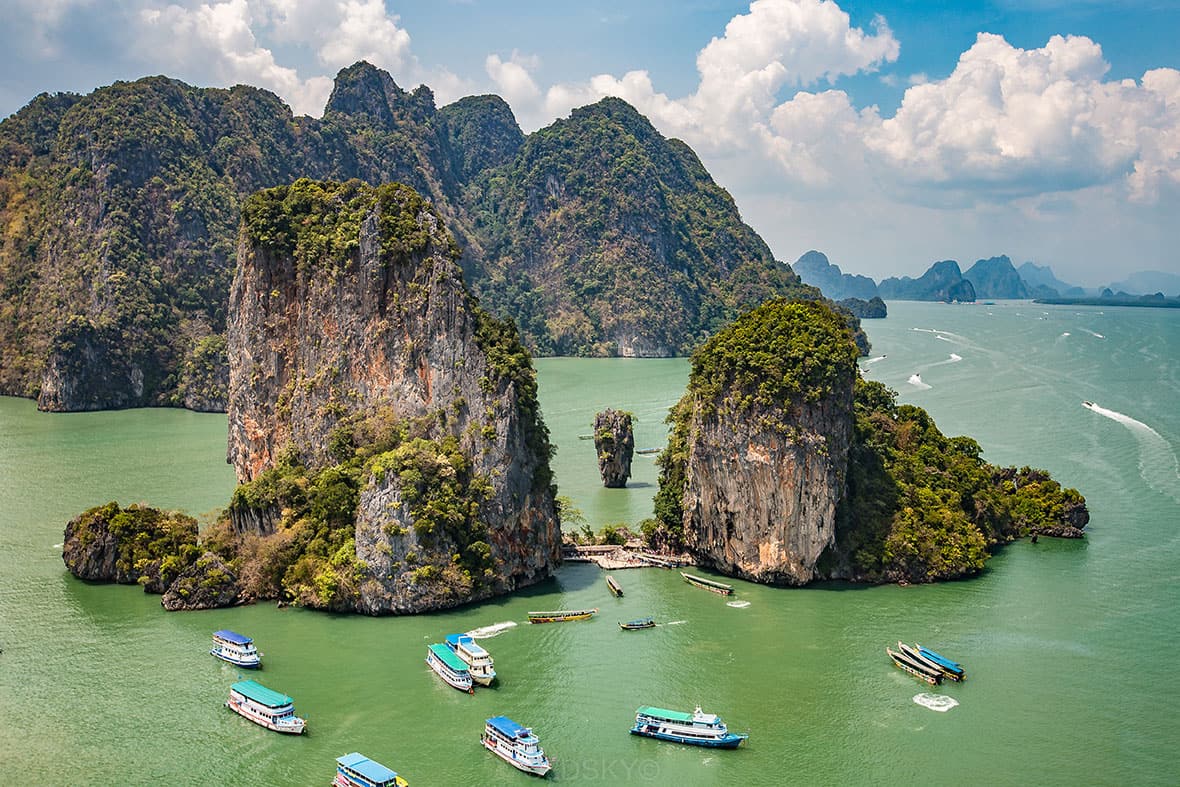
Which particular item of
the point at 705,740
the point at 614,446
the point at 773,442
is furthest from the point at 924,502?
the point at 614,446

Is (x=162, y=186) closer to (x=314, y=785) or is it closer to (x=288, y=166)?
(x=288, y=166)

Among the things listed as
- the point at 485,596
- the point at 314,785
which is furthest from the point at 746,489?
the point at 314,785

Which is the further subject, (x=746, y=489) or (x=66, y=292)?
(x=66, y=292)

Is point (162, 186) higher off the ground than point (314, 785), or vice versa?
point (162, 186)

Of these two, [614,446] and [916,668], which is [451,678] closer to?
[916,668]

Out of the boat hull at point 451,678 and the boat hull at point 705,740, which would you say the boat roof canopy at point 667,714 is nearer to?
the boat hull at point 705,740

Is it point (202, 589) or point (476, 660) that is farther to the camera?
point (202, 589)

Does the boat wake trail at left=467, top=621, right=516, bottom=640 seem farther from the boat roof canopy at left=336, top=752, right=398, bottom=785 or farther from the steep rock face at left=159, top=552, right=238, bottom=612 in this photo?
the steep rock face at left=159, top=552, right=238, bottom=612
